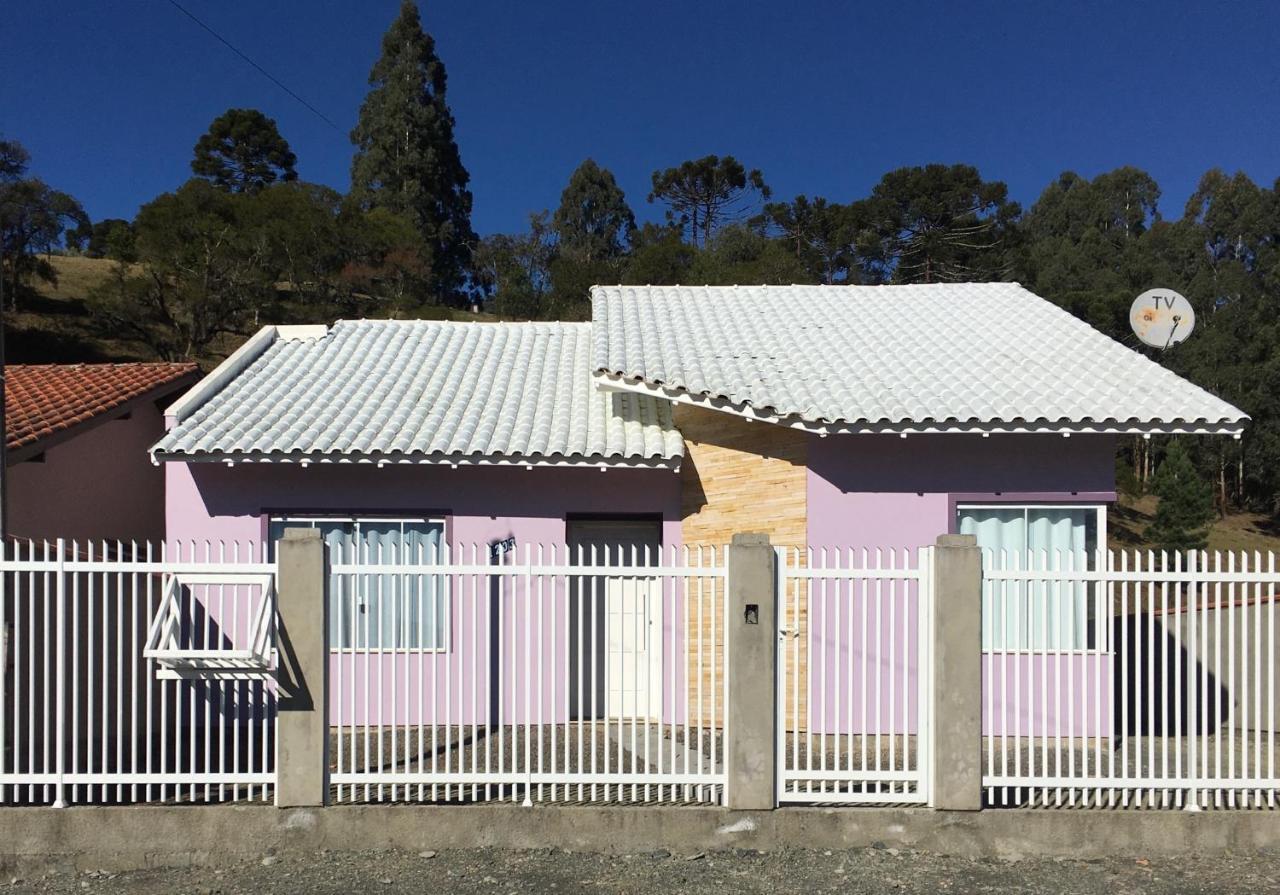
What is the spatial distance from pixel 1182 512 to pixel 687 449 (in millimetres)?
26837

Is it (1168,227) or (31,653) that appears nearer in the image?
(31,653)

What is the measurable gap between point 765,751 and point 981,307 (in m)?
7.54

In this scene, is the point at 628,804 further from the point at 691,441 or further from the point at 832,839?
Answer: the point at 691,441

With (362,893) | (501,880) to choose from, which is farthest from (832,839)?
(362,893)

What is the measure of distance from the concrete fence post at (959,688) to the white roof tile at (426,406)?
123 inches

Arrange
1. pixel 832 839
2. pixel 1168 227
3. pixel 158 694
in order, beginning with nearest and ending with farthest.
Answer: pixel 832 839 → pixel 158 694 → pixel 1168 227

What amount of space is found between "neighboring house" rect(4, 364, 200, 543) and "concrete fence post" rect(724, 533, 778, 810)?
7.82 m

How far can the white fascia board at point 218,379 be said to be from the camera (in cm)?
910

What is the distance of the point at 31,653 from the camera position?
5949 mm

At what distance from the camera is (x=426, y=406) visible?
9.56 meters

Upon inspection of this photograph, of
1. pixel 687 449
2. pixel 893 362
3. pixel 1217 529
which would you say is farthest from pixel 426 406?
pixel 1217 529

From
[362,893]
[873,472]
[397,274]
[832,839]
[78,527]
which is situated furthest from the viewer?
[397,274]

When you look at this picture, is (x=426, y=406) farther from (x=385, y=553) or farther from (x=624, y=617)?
(x=624, y=617)

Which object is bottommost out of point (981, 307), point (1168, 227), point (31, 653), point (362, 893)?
point (362, 893)
